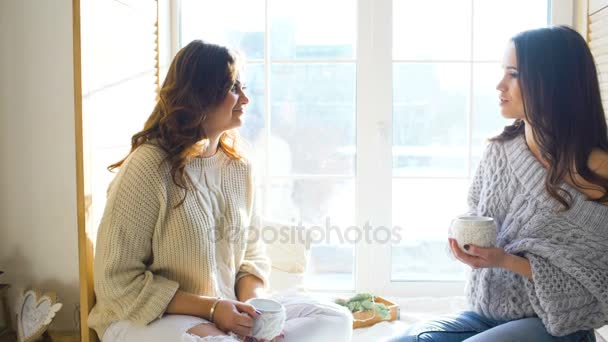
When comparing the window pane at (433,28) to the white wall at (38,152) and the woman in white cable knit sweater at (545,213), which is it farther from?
the white wall at (38,152)

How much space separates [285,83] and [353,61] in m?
0.32

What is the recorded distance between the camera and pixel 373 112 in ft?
9.29

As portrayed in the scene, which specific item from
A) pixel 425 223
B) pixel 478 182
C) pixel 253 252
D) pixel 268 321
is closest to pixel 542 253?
pixel 478 182

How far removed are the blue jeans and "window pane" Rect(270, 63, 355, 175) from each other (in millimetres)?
1242

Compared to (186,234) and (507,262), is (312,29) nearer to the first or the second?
(186,234)

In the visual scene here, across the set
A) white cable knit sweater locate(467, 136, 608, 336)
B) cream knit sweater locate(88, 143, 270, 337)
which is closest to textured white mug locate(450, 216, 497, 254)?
white cable knit sweater locate(467, 136, 608, 336)

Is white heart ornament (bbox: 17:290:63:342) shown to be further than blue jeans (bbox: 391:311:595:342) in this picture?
Yes

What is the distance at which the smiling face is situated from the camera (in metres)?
1.89

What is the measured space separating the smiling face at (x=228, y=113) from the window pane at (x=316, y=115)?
0.93 meters

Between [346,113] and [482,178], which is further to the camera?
[346,113]

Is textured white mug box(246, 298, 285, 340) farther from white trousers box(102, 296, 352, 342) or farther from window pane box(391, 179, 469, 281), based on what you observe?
window pane box(391, 179, 469, 281)

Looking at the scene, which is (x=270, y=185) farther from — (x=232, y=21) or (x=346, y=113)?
(x=232, y=21)

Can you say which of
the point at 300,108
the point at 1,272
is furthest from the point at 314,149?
the point at 1,272

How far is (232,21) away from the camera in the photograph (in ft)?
9.51
